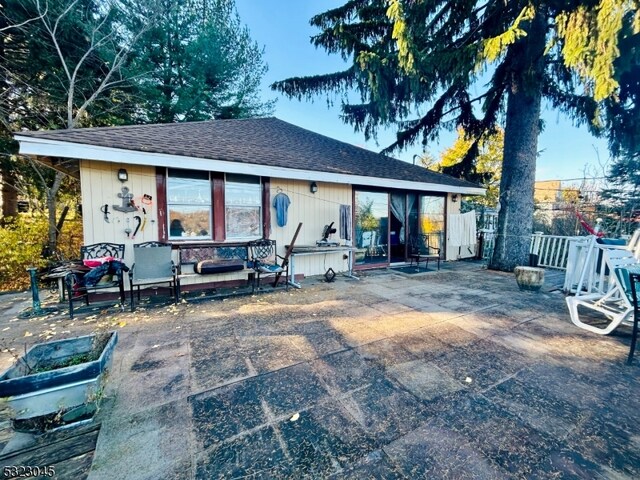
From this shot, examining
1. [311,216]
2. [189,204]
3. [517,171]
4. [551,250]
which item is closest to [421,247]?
[517,171]

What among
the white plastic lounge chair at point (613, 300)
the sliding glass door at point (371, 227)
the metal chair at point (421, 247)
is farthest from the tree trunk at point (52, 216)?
the white plastic lounge chair at point (613, 300)

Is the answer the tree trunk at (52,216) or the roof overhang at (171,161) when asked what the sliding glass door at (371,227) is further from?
the tree trunk at (52,216)

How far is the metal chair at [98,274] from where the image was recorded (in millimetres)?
3699

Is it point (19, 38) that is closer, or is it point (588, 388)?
point (588, 388)

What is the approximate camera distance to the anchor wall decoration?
4.50 metres

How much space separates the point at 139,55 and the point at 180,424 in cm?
1119

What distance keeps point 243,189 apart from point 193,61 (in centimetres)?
702

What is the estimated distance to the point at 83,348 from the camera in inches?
81.0

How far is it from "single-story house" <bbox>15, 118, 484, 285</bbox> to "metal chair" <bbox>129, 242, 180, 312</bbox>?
0.58 m

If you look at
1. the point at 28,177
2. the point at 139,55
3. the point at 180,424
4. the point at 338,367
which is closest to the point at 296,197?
the point at 338,367

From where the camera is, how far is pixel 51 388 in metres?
1.65

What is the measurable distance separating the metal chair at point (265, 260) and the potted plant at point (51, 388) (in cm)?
306

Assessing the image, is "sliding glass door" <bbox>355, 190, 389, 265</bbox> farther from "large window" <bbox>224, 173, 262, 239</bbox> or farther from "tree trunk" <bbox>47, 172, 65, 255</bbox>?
"tree trunk" <bbox>47, 172, 65, 255</bbox>

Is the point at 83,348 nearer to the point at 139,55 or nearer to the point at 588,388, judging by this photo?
the point at 588,388
